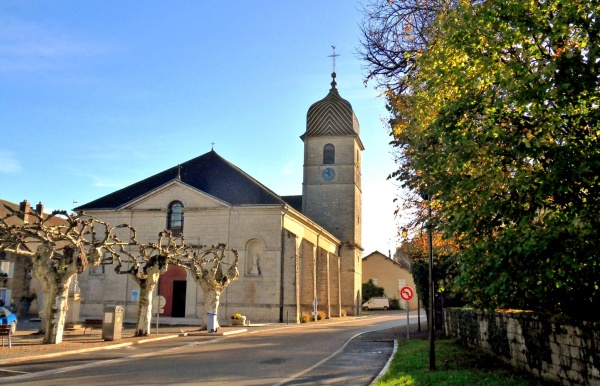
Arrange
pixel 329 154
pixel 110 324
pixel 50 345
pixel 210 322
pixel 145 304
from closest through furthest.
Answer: pixel 50 345 < pixel 110 324 < pixel 145 304 < pixel 210 322 < pixel 329 154

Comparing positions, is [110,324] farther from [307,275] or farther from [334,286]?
[334,286]

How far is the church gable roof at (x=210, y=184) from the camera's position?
136ft

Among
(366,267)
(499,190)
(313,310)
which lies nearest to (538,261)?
(499,190)

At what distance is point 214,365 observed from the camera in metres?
14.6

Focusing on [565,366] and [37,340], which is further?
[37,340]

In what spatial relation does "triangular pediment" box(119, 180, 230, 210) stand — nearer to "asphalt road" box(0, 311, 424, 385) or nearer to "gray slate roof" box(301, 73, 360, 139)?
"gray slate roof" box(301, 73, 360, 139)

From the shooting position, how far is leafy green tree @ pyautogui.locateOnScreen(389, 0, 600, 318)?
6.90 m

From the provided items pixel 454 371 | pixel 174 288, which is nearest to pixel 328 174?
pixel 174 288

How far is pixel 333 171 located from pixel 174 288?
2175 cm

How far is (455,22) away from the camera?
9.29 metres

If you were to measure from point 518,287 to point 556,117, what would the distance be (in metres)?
2.64

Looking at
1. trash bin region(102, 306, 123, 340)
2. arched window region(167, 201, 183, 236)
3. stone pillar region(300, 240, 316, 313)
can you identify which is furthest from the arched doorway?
trash bin region(102, 306, 123, 340)

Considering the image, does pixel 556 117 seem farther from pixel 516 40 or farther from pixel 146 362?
pixel 146 362

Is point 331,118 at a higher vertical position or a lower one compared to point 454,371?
higher
